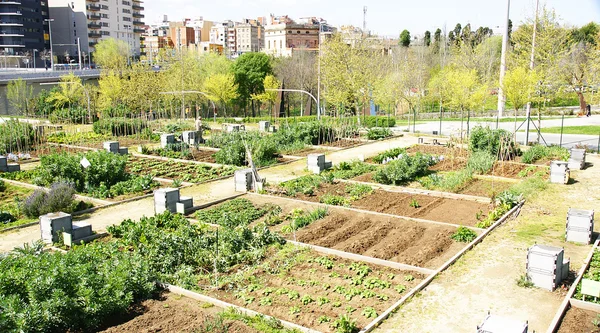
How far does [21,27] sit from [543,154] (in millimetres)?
96116

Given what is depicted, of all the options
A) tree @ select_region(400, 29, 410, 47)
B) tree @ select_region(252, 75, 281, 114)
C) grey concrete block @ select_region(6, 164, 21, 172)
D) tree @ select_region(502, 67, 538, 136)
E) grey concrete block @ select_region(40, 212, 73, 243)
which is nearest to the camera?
grey concrete block @ select_region(40, 212, 73, 243)

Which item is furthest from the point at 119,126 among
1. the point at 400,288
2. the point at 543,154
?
the point at 400,288

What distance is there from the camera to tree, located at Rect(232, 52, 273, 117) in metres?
50.2

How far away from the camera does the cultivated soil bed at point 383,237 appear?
10898 millimetres

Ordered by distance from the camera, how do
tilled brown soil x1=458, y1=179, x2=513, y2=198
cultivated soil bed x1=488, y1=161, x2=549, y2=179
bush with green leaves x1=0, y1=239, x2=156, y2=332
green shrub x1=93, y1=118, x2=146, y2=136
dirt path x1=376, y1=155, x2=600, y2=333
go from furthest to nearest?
1. green shrub x1=93, y1=118, x2=146, y2=136
2. cultivated soil bed x1=488, y1=161, x2=549, y2=179
3. tilled brown soil x1=458, y1=179, x2=513, y2=198
4. dirt path x1=376, y1=155, x2=600, y2=333
5. bush with green leaves x1=0, y1=239, x2=156, y2=332

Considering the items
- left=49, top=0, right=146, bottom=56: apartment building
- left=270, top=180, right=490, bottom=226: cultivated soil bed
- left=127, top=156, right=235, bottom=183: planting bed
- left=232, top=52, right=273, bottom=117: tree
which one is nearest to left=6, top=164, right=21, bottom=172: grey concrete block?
left=127, top=156, right=235, bottom=183: planting bed

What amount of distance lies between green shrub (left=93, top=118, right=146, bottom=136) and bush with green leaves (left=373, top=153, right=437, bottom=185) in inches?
664

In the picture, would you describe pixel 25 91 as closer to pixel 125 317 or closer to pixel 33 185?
pixel 33 185

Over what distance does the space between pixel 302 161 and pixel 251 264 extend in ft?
38.7

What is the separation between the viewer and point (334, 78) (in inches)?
1391

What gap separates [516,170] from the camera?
1920cm

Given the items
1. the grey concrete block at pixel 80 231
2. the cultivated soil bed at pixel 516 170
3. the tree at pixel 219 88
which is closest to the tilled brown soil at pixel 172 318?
the grey concrete block at pixel 80 231

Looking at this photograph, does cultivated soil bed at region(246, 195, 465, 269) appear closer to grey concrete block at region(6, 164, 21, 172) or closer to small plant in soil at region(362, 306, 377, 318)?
small plant in soil at region(362, 306, 377, 318)

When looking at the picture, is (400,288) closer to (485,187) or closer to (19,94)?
(485,187)
